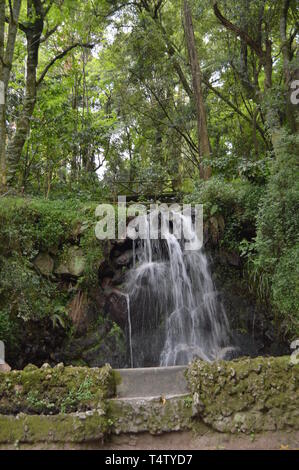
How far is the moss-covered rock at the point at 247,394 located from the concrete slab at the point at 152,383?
24 cm

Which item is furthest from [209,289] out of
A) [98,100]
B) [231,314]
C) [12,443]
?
[98,100]

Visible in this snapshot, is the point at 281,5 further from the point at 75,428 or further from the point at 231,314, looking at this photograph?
the point at 75,428

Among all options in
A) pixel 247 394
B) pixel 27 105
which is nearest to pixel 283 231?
pixel 247 394

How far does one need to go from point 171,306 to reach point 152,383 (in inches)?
126

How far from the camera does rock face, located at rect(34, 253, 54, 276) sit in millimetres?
7909

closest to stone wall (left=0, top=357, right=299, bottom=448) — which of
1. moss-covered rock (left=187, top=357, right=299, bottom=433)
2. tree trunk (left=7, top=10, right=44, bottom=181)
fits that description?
moss-covered rock (left=187, top=357, right=299, bottom=433)

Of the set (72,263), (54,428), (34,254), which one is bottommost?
(54,428)

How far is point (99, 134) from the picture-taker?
13.4 meters

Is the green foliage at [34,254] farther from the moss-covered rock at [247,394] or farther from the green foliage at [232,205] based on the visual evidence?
the moss-covered rock at [247,394]

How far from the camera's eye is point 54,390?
14.9 ft

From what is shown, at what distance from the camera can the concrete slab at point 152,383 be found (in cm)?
472

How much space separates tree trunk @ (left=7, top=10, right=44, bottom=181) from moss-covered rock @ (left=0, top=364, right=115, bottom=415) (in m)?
7.30

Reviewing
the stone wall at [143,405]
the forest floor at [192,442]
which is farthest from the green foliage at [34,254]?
the forest floor at [192,442]

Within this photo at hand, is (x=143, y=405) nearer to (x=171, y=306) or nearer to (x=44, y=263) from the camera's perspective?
(x=171, y=306)
